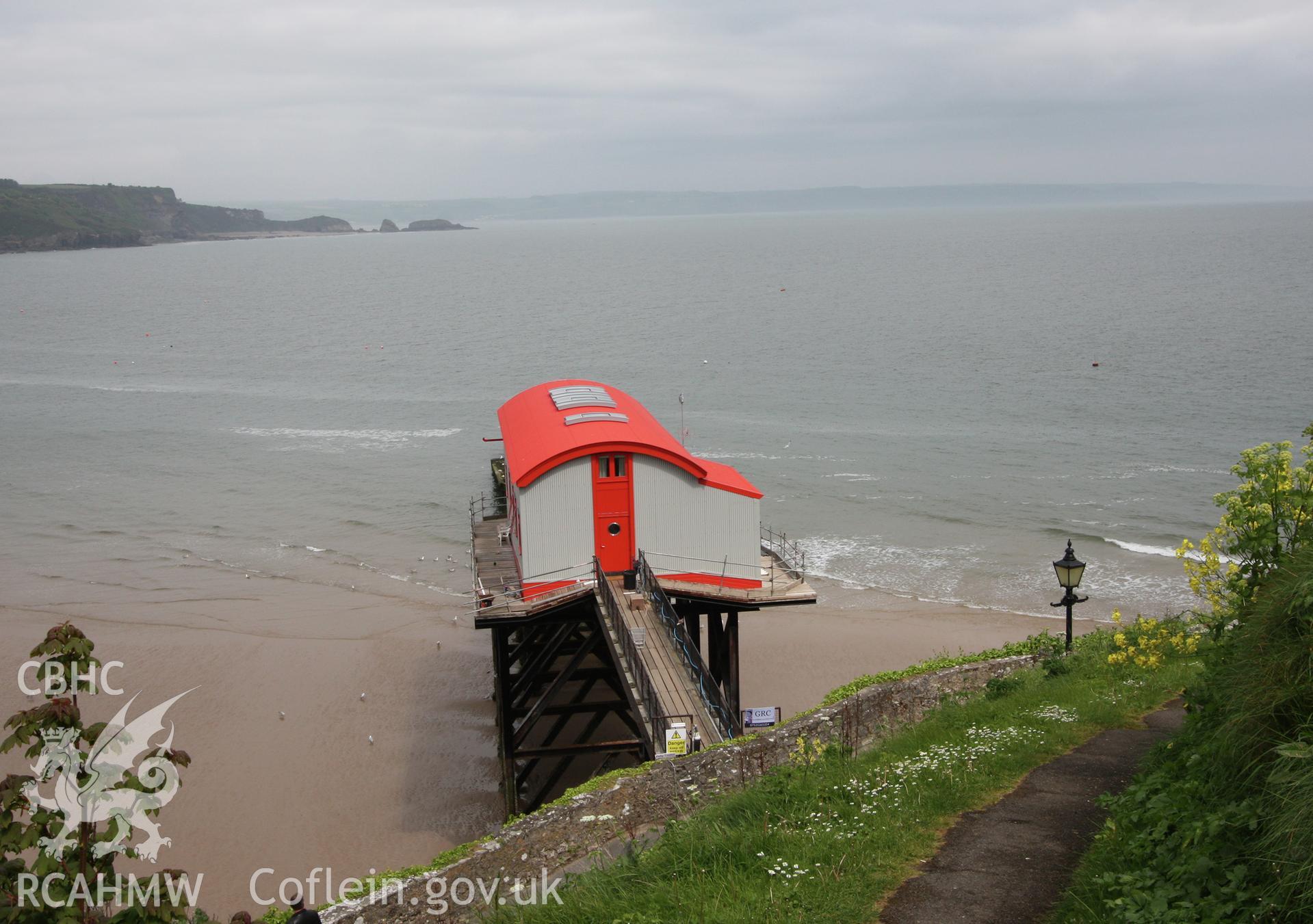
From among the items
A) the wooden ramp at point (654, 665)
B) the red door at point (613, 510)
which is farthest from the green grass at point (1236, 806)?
the red door at point (613, 510)

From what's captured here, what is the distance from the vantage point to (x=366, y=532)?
135 ft

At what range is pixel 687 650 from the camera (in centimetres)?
1747

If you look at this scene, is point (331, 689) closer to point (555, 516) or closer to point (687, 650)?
point (555, 516)

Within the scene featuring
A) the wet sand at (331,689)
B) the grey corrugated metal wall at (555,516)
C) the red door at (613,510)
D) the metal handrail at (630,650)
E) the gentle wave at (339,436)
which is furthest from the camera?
the gentle wave at (339,436)

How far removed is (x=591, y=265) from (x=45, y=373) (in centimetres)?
12910

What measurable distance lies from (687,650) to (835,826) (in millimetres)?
6815

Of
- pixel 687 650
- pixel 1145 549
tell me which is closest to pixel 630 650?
pixel 687 650

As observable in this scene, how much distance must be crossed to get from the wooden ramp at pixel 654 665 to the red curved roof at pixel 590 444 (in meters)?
2.47

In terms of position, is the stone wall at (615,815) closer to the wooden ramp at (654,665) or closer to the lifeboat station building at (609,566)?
the wooden ramp at (654,665)

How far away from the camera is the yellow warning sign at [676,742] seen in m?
14.0

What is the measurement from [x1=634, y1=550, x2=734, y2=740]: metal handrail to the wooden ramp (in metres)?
0.05

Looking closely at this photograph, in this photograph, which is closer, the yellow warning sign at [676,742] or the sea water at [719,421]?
the yellow warning sign at [676,742]

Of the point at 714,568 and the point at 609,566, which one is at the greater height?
the point at 609,566

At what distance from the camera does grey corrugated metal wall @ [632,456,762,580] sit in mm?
20875
